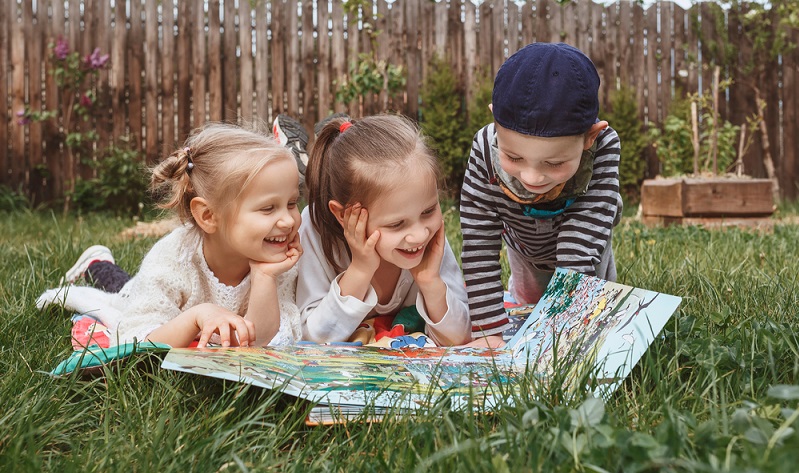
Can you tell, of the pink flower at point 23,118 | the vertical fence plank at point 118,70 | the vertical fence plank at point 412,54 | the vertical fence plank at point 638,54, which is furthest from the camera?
the vertical fence plank at point 638,54

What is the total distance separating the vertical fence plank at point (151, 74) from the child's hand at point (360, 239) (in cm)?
564

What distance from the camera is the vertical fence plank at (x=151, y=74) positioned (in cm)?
724

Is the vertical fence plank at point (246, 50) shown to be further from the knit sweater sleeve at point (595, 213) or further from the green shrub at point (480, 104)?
the knit sweater sleeve at point (595, 213)

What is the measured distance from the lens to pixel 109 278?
279 cm

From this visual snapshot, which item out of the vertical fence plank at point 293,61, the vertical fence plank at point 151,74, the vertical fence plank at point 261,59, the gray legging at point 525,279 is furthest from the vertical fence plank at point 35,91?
the gray legging at point 525,279

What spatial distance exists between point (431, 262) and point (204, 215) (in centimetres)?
69

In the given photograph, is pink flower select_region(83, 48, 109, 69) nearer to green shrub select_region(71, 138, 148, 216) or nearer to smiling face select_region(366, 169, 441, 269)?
green shrub select_region(71, 138, 148, 216)

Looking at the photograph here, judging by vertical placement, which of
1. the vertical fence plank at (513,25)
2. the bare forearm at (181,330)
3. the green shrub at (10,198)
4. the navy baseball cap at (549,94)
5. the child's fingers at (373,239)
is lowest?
the green shrub at (10,198)

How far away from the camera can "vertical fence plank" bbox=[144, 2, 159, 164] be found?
724 cm

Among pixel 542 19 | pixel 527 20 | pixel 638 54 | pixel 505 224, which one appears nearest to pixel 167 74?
pixel 527 20

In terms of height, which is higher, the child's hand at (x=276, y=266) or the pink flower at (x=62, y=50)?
the pink flower at (x=62, y=50)

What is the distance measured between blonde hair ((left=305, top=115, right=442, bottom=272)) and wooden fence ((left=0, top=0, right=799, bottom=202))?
5038mm

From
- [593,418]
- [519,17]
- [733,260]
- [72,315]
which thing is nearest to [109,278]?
[72,315]

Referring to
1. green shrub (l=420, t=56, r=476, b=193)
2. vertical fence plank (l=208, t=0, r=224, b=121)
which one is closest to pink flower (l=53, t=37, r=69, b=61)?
vertical fence plank (l=208, t=0, r=224, b=121)
